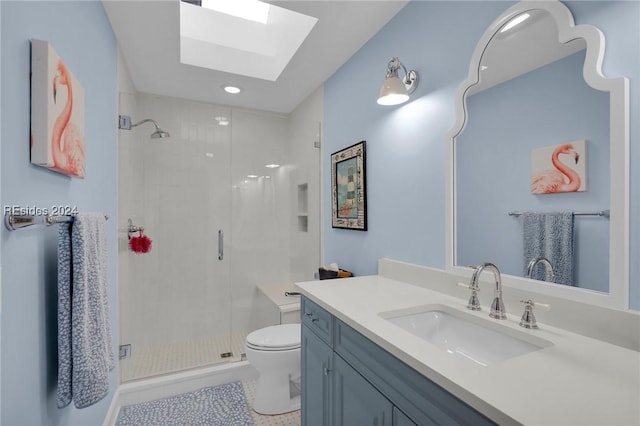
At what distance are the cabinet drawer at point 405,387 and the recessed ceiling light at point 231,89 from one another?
221 centimetres

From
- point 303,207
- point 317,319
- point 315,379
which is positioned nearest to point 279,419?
point 315,379

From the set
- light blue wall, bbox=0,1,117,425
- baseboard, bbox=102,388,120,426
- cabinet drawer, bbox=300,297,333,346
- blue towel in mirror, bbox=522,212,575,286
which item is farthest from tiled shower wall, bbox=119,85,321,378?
blue towel in mirror, bbox=522,212,575,286

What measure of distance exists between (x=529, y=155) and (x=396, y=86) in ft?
2.20

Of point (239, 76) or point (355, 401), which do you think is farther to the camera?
point (239, 76)

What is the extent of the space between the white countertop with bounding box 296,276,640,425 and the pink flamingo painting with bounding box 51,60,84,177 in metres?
1.12

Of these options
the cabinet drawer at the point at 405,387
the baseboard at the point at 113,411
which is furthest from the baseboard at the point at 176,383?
the cabinet drawer at the point at 405,387

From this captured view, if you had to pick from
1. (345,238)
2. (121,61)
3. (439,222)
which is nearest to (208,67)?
(121,61)

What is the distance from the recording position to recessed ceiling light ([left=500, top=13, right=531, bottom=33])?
111cm

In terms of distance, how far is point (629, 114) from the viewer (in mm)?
845

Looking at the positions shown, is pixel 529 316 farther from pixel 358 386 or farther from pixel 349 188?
pixel 349 188

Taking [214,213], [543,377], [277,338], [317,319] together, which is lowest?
[277,338]

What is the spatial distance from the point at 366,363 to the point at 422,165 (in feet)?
3.21

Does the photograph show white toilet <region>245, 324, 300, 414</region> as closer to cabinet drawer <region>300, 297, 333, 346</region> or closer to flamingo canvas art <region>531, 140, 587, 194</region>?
cabinet drawer <region>300, 297, 333, 346</region>

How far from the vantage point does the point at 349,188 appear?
2.16 m
